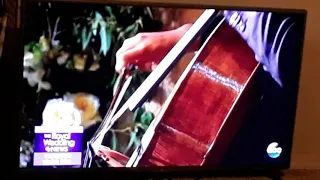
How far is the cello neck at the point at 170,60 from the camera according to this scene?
2.01 m

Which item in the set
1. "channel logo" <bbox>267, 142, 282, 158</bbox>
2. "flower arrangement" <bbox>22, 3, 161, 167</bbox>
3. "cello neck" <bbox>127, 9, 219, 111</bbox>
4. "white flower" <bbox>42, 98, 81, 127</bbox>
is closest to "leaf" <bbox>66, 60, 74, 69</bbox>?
"flower arrangement" <bbox>22, 3, 161, 167</bbox>

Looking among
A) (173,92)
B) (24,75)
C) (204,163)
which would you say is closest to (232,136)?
(204,163)

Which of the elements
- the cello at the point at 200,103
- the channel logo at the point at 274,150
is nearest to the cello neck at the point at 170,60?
the cello at the point at 200,103

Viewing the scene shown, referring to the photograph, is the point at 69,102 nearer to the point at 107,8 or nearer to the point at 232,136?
the point at 107,8

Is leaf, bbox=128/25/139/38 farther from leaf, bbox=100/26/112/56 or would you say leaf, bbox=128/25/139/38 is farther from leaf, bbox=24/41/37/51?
leaf, bbox=24/41/37/51

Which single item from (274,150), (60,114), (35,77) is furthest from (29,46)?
(274,150)

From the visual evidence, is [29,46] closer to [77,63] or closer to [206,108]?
[77,63]

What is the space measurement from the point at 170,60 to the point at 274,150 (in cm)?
49

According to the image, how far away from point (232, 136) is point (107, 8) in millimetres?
584

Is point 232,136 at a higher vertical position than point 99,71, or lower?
lower

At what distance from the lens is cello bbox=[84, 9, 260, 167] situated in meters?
2.03

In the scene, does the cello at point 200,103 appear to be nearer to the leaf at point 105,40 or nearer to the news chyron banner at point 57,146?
the news chyron banner at point 57,146

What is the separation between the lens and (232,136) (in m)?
2.12

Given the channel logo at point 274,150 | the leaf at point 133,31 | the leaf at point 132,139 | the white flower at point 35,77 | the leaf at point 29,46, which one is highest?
the leaf at point 133,31
